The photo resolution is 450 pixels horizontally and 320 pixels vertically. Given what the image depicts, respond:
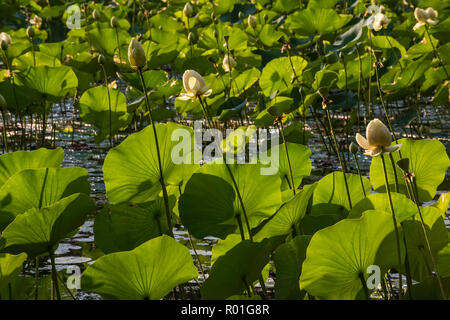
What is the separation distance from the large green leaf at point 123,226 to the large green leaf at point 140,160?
5 centimetres

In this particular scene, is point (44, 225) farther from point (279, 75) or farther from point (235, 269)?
point (279, 75)

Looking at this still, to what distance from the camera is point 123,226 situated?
1.12 meters

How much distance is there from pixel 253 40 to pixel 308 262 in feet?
8.51

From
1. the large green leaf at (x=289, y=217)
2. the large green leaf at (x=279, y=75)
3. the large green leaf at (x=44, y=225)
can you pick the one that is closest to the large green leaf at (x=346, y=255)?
the large green leaf at (x=289, y=217)

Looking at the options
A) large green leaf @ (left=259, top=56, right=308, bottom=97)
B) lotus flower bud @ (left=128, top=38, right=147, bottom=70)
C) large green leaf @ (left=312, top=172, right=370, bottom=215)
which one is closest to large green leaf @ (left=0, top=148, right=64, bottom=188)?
lotus flower bud @ (left=128, top=38, right=147, bottom=70)

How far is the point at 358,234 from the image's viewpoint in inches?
32.4

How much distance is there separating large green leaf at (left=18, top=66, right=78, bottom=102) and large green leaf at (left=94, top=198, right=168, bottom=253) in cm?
117

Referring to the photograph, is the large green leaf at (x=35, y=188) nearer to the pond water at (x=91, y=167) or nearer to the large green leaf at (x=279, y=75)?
the pond water at (x=91, y=167)

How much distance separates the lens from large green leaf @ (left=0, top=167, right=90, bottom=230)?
3.27 ft

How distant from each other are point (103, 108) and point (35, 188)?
1193mm

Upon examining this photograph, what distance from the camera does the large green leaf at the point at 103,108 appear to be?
6.91 ft
